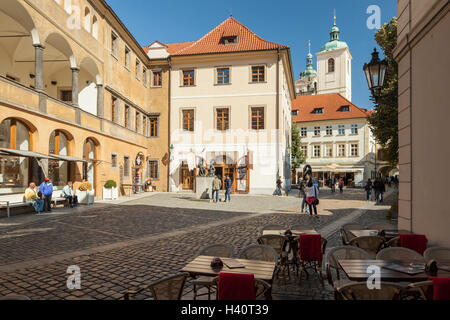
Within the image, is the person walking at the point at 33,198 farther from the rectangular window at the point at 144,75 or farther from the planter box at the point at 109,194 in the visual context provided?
the rectangular window at the point at 144,75

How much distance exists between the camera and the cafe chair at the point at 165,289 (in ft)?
10.4

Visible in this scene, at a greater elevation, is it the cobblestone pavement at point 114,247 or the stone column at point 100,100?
the stone column at point 100,100

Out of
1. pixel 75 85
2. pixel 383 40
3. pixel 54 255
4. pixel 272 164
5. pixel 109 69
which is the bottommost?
pixel 54 255

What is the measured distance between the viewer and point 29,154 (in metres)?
12.7

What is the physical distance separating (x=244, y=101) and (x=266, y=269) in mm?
24045

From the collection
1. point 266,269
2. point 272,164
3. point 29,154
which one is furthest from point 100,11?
point 266,269

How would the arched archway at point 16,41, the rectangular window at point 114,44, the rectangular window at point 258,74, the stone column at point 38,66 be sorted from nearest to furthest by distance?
the arched archway at point 16,41 → the stone column at point 38,66 → the rectangular window at point 114,44 → the rectangular window at point 258,74

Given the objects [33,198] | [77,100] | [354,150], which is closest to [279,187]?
[77,100]

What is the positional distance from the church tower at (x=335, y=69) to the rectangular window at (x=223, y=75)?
48.2 m

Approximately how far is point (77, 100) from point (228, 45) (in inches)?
623

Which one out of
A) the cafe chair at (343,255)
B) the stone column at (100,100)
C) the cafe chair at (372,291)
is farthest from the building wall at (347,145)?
the cafe chair at (372,291)

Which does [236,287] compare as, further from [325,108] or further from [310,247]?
[325,108]
